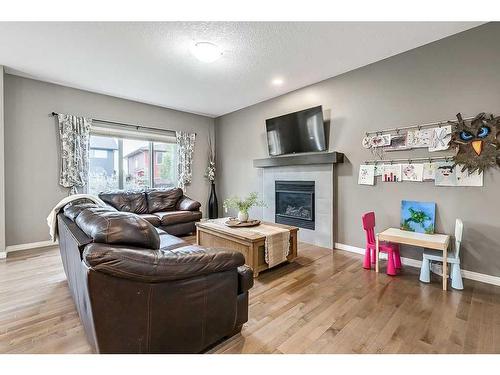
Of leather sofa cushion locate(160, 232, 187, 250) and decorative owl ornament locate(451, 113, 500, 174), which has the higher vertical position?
decorative owl ornament locate(451, 113, 500, 174)

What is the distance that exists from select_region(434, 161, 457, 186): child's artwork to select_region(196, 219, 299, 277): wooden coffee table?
5.76 ft

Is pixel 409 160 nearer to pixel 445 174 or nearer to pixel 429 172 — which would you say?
pixel 429 172

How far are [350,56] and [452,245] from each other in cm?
255

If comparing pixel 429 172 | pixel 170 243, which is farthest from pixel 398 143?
pixel 170 243

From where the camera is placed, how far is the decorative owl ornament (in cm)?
239

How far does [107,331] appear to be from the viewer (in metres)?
1.13

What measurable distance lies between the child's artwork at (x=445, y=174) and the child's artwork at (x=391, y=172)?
39 centimetres

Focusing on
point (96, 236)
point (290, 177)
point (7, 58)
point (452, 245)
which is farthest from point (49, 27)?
point (452, 245)

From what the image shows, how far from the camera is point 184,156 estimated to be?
5.47 meters

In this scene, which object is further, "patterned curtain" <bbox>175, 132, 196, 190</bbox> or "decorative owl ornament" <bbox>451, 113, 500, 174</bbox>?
"patterned curtain" <bbox>175, 132, 196, 190</bbox>

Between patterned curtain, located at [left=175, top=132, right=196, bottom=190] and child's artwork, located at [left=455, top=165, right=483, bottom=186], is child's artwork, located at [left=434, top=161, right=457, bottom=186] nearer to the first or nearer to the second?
child's artwork, located at [left=455, top=165, right=483, bottom=186]

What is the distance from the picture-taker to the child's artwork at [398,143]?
299 centimetres

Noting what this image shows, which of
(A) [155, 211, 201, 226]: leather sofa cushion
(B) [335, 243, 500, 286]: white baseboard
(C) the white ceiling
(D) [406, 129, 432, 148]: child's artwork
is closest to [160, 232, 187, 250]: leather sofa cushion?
(A) [155, 211, 201, 226]: leather sofa cushion

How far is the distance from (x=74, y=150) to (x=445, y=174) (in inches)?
212
